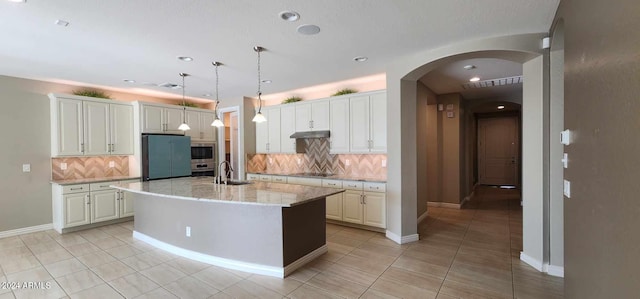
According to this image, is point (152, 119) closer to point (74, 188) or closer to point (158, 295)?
point (74, 188)

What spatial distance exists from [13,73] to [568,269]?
7247 millimetres

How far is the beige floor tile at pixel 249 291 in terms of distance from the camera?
257 cm

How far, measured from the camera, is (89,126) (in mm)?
4957

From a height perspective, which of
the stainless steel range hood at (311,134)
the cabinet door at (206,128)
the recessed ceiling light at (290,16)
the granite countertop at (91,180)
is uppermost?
the recessed ceiling light at (290,16)

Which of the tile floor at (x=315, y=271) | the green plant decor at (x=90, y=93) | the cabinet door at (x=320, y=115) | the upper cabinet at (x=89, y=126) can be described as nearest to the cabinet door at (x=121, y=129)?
the upper cabinet at (x=89, y=126)

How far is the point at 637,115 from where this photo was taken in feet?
3.40

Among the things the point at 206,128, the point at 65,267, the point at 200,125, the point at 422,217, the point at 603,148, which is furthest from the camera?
the point at 206,128

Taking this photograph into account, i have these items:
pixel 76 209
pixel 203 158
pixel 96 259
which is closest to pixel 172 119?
pixel 203 158

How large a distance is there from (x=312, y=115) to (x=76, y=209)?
4.33 metres

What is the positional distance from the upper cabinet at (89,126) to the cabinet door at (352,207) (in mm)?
4339

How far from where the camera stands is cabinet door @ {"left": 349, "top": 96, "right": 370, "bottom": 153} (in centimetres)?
472

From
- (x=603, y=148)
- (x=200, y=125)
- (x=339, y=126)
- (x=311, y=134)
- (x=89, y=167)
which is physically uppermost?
(x=200, y=125)

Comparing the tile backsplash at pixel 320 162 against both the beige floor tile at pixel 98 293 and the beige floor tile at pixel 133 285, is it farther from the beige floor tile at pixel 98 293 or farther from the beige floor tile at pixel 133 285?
the beige floor tile at pixel 98 293

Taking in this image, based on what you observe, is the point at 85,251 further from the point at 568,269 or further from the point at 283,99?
the point at 568,269
